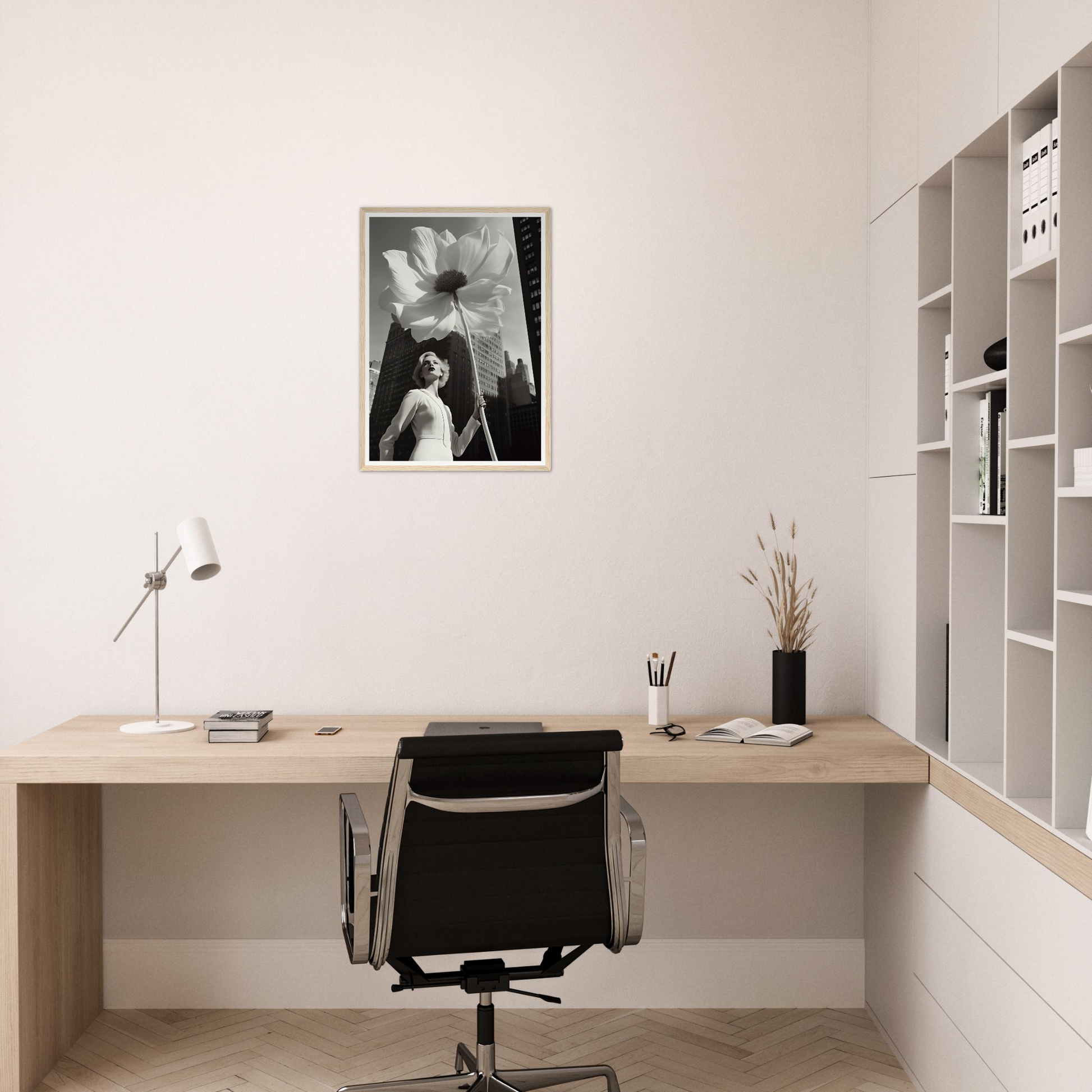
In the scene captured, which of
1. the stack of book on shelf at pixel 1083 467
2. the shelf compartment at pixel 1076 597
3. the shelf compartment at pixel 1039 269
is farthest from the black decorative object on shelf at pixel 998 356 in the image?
the shelf compartment at pixel 1076 597

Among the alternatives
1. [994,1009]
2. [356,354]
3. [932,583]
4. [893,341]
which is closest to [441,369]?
[356,354]

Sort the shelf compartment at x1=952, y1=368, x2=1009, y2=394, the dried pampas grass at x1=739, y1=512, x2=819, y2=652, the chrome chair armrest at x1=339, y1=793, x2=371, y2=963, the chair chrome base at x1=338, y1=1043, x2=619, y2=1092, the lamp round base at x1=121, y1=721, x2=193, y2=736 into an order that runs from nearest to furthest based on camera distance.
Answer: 1. the chrome chair armrest at x1=339, y1=793, x2=371, y2=963
2. the shelf compartment at x1=952, y1=368, x2=1009, y2=394
3. the chair chrome base at x1=338, y1=1043, x2=619, y2=1092
4. the lamp round base at x1=121, y1=721, x2=193, y2=736
5. the dried pampas grass at x1=739, y1=512, x2=819, y2=652

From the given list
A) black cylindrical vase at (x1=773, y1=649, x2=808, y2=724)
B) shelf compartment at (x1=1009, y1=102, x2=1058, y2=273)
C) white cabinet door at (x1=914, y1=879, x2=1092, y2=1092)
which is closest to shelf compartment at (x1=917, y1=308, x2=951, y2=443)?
shelf compartment at (x1=1009, y1=102, x2=1058, y2=273)

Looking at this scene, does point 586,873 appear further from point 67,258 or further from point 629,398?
point 67,258

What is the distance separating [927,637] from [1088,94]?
1.28 meters

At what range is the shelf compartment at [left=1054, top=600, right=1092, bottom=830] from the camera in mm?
1827

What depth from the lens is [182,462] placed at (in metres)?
2.98

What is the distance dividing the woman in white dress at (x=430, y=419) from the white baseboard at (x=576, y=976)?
4.85 ft

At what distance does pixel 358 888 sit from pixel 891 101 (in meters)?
2.42

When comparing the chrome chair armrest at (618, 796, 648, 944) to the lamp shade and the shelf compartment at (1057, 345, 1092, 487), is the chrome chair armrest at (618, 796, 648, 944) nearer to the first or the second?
the shelf compartment at (1057, 345, 1092, 487)

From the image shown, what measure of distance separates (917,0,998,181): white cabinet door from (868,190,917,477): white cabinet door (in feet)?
0.56

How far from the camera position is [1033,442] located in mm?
1943

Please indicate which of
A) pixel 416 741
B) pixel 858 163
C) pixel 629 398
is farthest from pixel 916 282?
pixel 416 741

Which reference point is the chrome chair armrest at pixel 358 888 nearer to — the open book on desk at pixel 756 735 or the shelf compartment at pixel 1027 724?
the open book on desk at pixel 756 735
